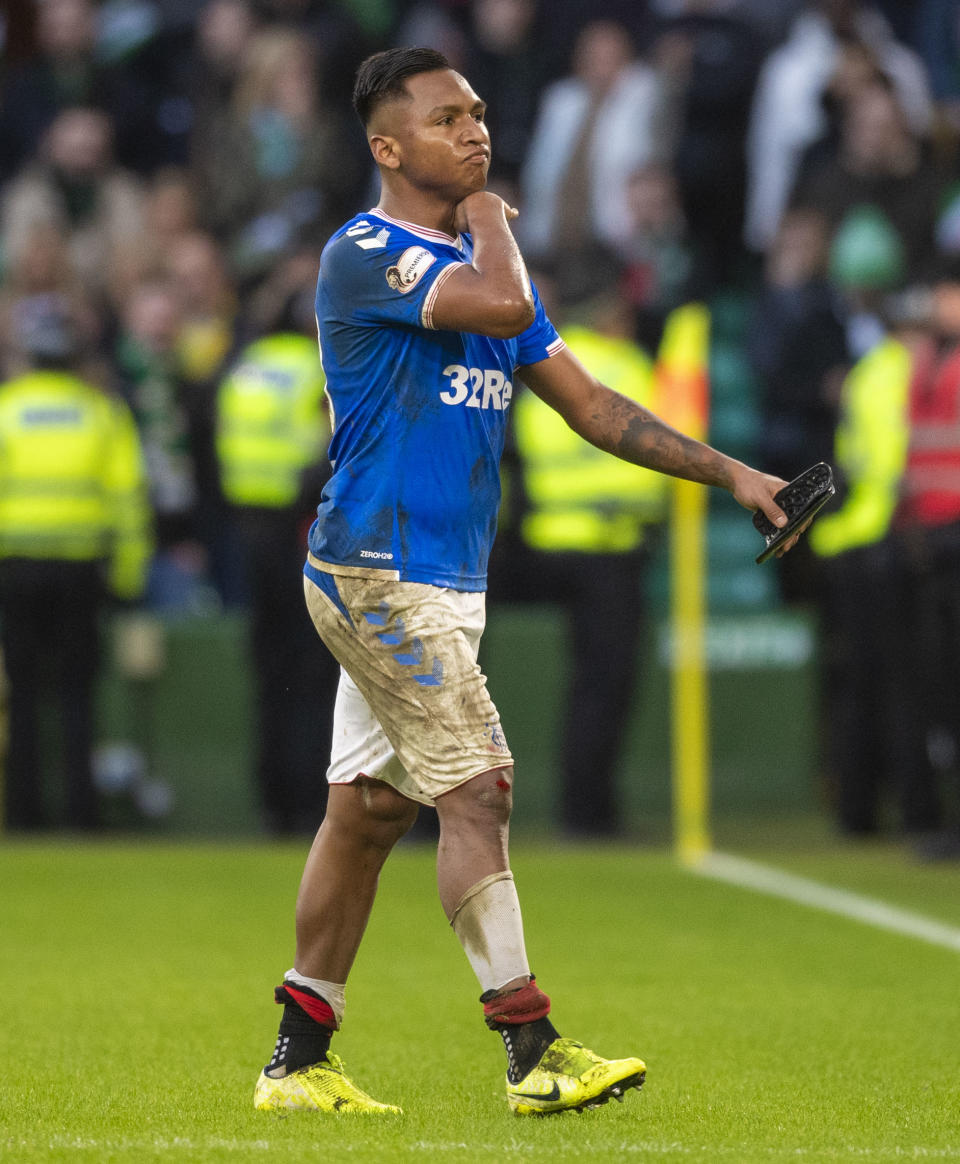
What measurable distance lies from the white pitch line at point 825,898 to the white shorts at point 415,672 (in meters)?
3.13

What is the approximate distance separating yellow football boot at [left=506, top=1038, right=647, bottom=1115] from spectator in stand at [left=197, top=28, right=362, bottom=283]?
10.6 metres

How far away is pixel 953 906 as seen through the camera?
26.1ft

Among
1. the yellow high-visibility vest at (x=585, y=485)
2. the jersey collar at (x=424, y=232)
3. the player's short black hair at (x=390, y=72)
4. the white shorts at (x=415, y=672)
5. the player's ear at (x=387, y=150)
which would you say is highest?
the player's short black hair at (x=390, y=72)

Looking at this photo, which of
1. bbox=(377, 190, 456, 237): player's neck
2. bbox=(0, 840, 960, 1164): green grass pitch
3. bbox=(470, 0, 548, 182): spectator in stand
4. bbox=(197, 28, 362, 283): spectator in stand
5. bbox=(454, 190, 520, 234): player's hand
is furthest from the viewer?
bbox=(470, 0, 548, 182): spectator in stand

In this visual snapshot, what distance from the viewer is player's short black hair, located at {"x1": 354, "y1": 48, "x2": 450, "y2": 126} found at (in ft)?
14.1

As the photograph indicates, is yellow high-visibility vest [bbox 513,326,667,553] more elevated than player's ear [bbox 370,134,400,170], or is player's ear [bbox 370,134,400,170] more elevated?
player's ear [bbox 370,134,400,170]

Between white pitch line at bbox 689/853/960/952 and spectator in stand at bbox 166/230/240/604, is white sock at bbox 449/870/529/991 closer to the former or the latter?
white pitch line at bbox 689/853/960/952

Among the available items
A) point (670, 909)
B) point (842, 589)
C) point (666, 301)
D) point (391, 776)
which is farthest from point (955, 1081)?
point (666, 301)

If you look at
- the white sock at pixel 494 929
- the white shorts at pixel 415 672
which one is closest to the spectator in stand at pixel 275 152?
the white shorts at pixel 415 672

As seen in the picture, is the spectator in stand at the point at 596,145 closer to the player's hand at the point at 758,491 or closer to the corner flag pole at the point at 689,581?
the corner flag pole at the point at 689,581

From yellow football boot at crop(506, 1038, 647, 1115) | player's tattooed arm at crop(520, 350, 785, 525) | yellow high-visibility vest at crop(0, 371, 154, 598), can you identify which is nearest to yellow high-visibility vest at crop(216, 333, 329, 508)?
yellow high-visibility vest at crop(0, 371, 154, 598)

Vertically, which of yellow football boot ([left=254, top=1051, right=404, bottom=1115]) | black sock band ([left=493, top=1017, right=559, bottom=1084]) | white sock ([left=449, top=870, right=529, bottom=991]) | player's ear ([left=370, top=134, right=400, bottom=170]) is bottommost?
yellow football boot ([left=254, top=1051, right=404, bottom=1115])

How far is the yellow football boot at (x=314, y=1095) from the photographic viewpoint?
13.9 ft

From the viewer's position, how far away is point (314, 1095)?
4277mm
